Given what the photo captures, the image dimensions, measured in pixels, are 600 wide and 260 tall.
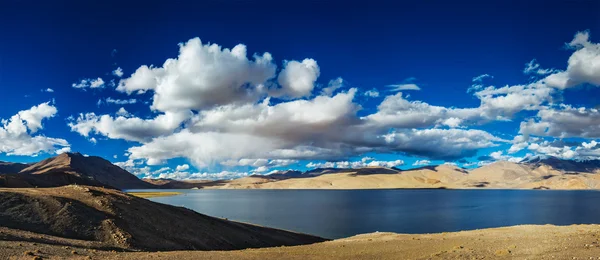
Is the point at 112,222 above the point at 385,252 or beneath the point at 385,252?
above

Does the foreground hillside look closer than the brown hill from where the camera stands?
Yes

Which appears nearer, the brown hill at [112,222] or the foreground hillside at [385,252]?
the foreground hillside at [385,252]

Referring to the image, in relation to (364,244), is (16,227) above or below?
above

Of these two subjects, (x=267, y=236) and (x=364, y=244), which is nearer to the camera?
(x=364, y=244)

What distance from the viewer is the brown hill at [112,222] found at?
37.8 meters

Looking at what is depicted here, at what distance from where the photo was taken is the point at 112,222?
4156 cm

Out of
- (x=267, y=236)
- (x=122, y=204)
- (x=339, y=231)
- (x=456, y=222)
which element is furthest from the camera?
(x=456, y=222)

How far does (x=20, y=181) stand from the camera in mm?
106438

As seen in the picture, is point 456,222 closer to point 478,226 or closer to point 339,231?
point 478,226

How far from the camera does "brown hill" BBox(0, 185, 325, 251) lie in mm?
37750

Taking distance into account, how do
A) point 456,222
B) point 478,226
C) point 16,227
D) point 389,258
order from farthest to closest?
point 456,222
point 478,226
point 16,227
point 389,258

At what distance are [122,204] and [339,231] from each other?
4516 centimetres

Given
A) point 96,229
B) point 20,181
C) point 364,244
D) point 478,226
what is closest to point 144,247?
point 96,229

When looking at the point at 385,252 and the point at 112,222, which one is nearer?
the point at 385,252
